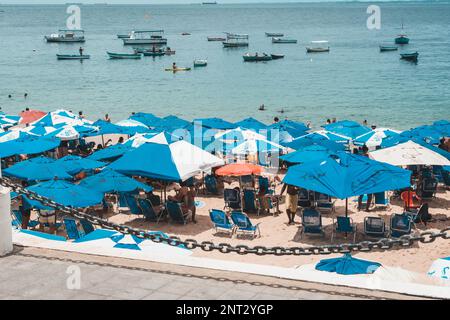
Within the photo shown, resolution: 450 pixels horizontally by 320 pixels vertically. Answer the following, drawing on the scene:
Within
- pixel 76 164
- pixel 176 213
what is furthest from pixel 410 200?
pixel 76 164

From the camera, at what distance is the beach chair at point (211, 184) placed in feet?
55.7

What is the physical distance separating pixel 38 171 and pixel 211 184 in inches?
178

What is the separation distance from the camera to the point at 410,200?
14.7 metres

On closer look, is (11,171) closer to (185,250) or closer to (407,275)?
A: (185,250)

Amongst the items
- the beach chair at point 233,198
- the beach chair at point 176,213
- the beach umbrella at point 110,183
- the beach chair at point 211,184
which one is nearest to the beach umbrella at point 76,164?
the beach umbrella at point 110,183

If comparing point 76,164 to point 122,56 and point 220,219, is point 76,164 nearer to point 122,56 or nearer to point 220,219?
point 220,219

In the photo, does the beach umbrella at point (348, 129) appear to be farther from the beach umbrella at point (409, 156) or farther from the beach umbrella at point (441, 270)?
the beach umbrella at point (441, 270)

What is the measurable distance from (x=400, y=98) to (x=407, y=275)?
44132 mm

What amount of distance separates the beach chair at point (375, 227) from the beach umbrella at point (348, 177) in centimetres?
63

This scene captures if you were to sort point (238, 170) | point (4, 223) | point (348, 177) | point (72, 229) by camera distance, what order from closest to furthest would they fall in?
point (4, 223)
point (72, 229)
point (348, 177)
point (238, 170)

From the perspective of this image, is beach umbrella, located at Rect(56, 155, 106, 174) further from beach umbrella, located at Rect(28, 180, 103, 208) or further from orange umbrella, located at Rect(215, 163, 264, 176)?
orange umbrella, located at Rect(215, 163, 264, 176)

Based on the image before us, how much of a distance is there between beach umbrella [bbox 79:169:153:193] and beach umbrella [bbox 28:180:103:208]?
0.63 m

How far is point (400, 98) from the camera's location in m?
50.3

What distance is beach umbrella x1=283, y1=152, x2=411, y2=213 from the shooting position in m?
12.3
